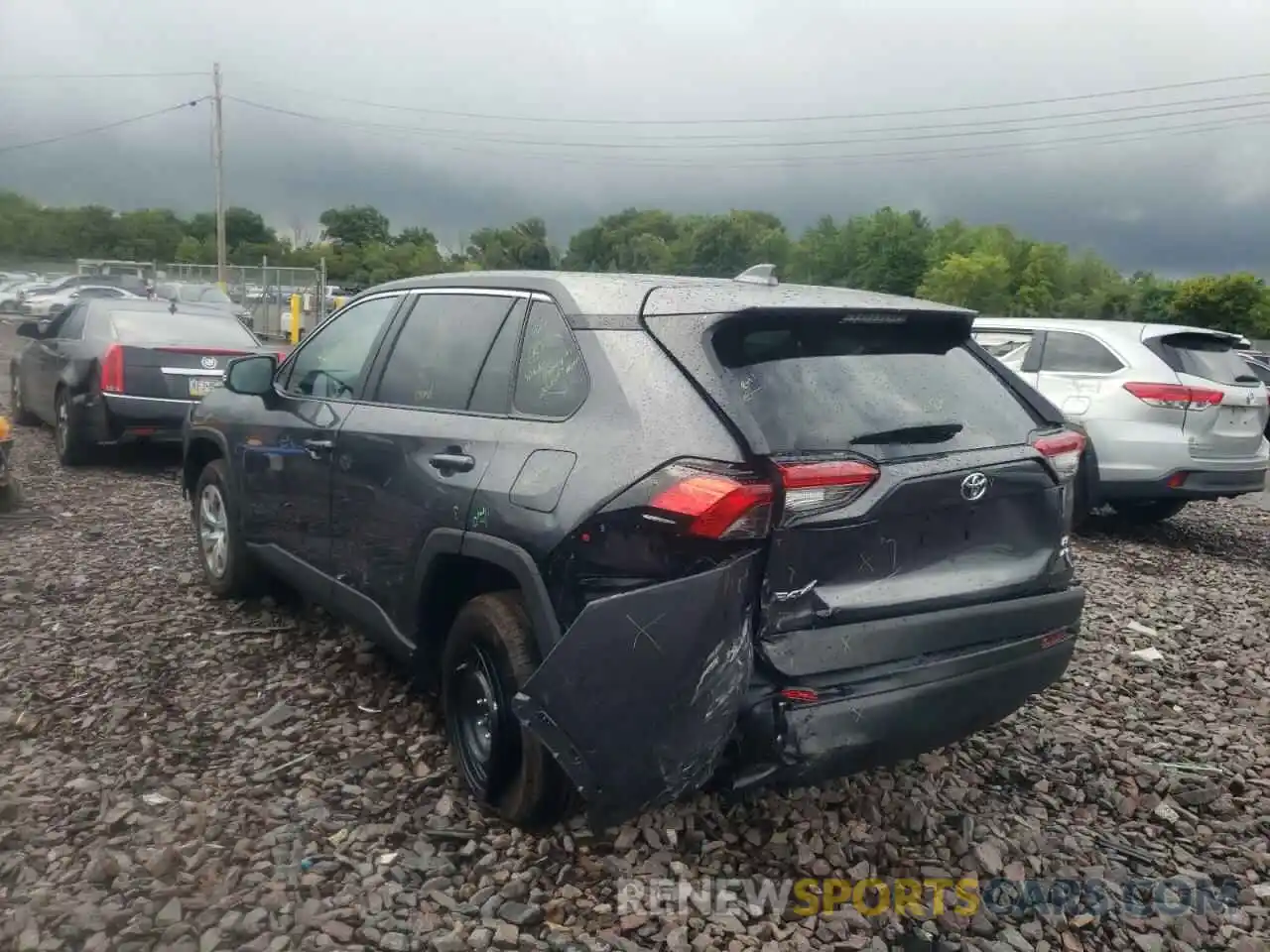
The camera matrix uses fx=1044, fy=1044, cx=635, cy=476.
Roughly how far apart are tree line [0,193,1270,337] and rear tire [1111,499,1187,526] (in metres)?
16.2

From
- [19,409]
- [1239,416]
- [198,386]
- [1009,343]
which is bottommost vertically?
[19,409]

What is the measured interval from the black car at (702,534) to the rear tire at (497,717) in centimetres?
1

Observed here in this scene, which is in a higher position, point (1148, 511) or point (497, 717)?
point (497, 717)

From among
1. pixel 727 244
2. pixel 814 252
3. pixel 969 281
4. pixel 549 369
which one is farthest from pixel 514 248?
pixel 969 281

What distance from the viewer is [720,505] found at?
2.67m

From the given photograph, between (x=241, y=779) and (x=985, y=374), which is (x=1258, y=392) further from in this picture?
(x=241, y=779)

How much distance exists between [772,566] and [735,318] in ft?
2.41

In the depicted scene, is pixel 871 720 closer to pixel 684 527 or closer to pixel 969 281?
pixel 684 527

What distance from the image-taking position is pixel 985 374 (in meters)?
3.56

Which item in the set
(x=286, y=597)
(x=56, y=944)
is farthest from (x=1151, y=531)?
(x=56, y=944)

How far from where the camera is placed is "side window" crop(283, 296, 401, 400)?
437 centimetres

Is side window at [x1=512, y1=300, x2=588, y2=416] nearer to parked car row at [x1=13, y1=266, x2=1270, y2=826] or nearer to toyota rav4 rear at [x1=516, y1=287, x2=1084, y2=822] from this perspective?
parked car row at [x1=13, y1=266, x2=1270, y2=826]

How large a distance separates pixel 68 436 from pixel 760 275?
7.30 meters

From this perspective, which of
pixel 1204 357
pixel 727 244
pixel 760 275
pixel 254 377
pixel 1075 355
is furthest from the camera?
pixel 727 244
